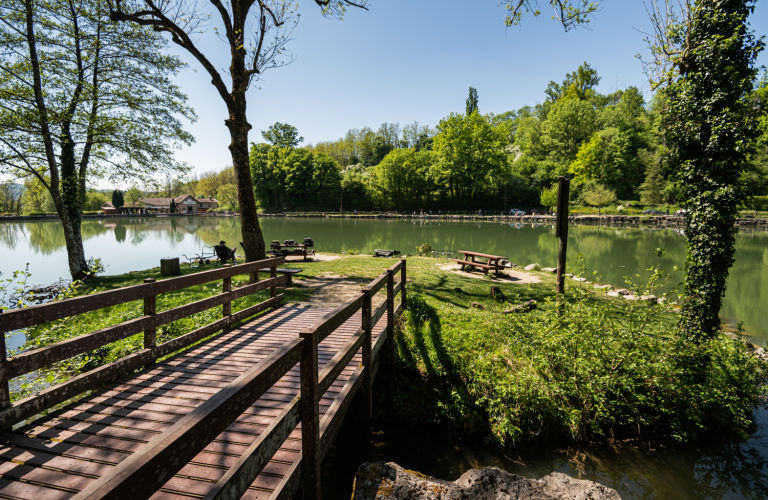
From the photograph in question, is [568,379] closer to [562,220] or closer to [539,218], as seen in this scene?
[562,220]

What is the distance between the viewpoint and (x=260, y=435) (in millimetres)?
2100

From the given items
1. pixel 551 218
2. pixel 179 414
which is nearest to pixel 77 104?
pixel 179 414

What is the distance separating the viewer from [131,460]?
47.7 inches

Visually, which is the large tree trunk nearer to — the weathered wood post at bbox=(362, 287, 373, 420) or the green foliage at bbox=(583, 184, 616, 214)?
the weathered wood post at bbox=(362, 287, 373, 420)

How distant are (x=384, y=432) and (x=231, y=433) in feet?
9.00

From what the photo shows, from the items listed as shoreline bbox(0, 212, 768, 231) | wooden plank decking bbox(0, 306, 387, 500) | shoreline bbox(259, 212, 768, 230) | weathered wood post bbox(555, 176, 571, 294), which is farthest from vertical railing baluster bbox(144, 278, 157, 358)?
shoreline bbox(259, 212, 768, 230)

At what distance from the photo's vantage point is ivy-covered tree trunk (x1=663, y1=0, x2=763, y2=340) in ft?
19.3

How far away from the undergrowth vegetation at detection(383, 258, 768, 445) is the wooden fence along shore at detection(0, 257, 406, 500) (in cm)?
137

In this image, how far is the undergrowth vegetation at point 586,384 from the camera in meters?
5.01

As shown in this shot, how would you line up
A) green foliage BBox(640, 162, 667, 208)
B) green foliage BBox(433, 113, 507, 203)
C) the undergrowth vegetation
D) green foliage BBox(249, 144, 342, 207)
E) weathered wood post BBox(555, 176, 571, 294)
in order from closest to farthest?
the undergrowth vegetation
weathered wood post BBox(555, 176, 571, 294)
green foliage BBox(640, 162, 667, 208)
green foliage BBox(433, 113, 507, 203)
green foliage BBox(249, 144, 342, 207)

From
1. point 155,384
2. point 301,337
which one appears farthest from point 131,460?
point 155,384

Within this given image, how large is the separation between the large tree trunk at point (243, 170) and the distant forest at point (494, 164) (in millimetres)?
54818

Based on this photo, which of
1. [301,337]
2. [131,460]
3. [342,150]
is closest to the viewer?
[131,460]

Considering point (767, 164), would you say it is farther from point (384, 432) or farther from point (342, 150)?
point (342, 150)
